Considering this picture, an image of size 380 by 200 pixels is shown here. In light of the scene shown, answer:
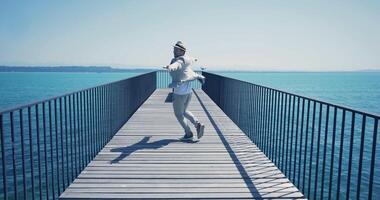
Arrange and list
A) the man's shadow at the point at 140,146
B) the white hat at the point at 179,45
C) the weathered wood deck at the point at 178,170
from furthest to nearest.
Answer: the white hat at the point at 179,45 → the man's shadow at the point at 140,146 → the weathered wood deck at the point at 178,170

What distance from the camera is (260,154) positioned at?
5.63 meters

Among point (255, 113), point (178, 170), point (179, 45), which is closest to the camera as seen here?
point (178, 170)

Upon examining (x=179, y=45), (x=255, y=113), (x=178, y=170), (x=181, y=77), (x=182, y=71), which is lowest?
(x=178, y=170)

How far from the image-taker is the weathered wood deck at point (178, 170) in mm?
3898

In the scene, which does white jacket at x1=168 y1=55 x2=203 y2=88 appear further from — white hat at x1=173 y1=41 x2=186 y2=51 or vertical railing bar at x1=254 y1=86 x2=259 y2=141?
vertical railing bar at x1=254 y1=86 x2=259 y2=141

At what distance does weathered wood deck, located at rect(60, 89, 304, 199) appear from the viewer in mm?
3898

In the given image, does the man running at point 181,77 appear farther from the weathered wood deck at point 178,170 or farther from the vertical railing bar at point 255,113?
the vertical railing bar at point 255,113

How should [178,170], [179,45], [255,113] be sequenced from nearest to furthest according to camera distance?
[178,170], [179,45], [255,113]

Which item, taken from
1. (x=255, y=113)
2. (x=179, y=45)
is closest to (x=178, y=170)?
(x=179, y=45)

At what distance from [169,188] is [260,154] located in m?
2.21

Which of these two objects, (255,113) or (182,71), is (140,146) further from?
(255,113)

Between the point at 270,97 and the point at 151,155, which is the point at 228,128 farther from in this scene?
the point at 151,155

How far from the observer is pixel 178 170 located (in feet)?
15.4

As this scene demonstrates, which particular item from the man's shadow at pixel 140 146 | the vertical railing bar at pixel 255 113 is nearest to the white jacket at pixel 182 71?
the man's shadow at pixel 140 146
